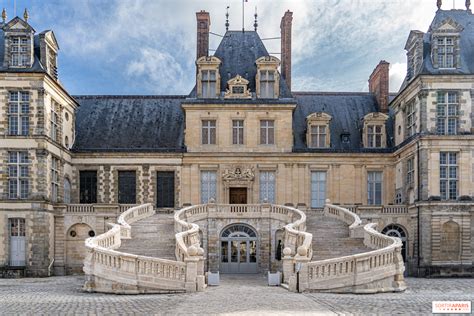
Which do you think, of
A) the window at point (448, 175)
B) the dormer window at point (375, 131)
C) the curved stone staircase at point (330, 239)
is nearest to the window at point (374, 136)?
the dormer window at point (375, 131)

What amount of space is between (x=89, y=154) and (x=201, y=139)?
6.61 m

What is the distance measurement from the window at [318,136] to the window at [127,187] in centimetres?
1073

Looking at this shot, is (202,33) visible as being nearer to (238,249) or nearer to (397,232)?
(238,249)

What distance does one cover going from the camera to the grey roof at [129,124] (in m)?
37.0

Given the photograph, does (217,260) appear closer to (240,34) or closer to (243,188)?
(243,188)

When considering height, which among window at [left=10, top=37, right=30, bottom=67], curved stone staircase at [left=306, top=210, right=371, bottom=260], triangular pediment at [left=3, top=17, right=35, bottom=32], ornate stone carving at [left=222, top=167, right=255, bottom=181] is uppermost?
triangular pediment at [left=3, top=17, right=35, bottom=32]

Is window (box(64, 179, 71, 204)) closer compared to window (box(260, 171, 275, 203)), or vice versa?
window (box(64, 179, 71, 204))

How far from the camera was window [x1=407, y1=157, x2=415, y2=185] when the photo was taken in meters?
32.5

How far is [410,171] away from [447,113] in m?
3.70

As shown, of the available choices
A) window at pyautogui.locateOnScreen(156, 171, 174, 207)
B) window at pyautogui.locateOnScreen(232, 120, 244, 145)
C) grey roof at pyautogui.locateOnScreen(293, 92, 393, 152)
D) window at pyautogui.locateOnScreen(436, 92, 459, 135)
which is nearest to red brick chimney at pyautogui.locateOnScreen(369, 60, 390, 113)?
grey roof at pyautogui.locateOnScreen(293, 92, 393, 152)

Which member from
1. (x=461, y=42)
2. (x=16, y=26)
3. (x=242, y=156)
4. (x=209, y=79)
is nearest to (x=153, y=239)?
(x=242, y=156)

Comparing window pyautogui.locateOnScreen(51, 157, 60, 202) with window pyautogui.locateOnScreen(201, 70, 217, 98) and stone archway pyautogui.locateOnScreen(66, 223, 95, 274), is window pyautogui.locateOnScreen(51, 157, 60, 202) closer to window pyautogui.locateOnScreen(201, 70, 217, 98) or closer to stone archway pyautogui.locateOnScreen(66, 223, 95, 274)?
stone archway pyautogui.locateOnScreen(66, 223, 95, 274)

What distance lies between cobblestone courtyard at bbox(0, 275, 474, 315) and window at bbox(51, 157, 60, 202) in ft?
31.7

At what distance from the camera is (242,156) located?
117 feet
